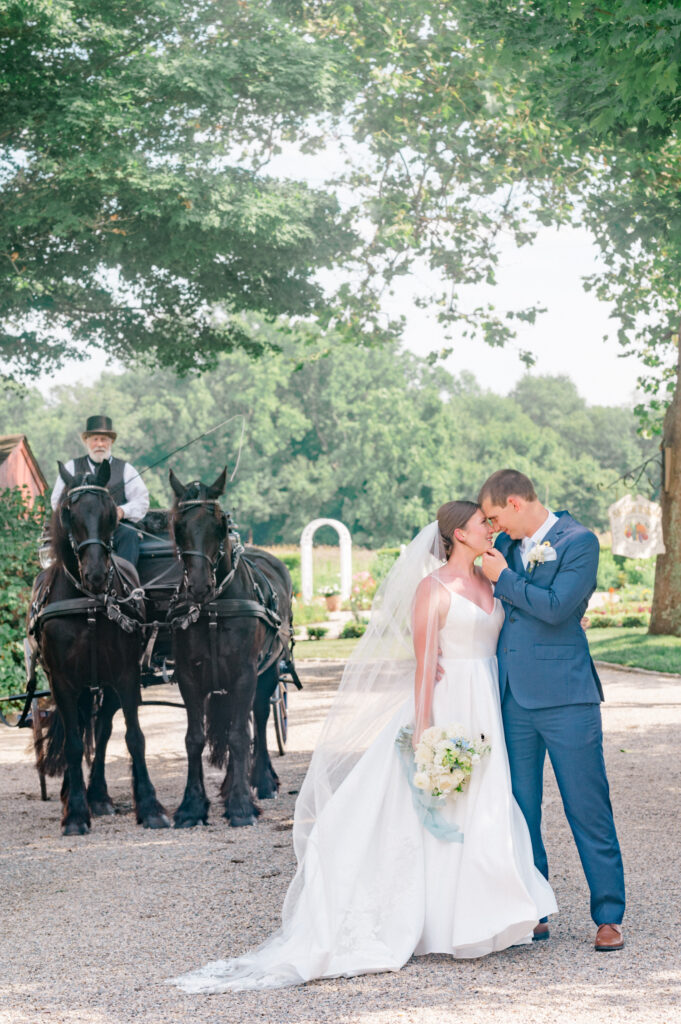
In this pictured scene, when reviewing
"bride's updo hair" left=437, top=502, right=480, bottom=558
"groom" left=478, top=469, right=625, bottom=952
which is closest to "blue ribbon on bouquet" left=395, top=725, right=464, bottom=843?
"groom" left=478, top=469, right=625, bottom=952

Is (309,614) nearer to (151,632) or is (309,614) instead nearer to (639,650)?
(639,650)

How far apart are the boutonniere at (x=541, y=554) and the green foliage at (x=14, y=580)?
384 inches

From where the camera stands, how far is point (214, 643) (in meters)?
8.13

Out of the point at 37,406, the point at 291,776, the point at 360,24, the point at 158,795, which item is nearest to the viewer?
the point at 158,795

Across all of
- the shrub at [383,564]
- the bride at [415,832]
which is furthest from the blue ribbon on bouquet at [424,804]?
the shrub at [383,564]

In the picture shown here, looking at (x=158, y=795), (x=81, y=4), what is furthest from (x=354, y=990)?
(x=81, y=4)

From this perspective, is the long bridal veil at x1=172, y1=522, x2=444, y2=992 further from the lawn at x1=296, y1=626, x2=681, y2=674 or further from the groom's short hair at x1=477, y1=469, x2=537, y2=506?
the lawn at x1=296, y1=626, x2=681, y2=674

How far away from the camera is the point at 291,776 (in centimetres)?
991

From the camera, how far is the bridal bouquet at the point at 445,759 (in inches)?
188

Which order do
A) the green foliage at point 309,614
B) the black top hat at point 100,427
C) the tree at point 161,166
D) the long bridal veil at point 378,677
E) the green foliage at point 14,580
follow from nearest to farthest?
1. the long bridal veil at point 378,677
2. the black top hat at point 100,427
3. the green foliage at point 14,580
4. the tree at point 161,166
5. the green foliage at point 309,614

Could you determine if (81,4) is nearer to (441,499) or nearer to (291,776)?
(291,776)

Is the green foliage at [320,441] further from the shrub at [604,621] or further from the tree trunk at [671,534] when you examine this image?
the tree trunk at [671,534]

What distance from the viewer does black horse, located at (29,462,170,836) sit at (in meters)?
7.86

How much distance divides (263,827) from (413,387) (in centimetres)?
7620
